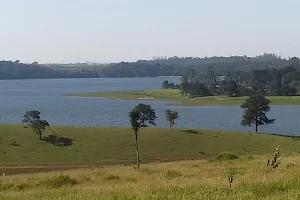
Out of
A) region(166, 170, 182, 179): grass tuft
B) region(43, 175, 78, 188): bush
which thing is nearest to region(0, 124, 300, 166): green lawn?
region(166, 170, 182, 179): grass tuft

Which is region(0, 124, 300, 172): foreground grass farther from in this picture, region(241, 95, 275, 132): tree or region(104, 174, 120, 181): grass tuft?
region(104, 174, 120, 181): grass tuft

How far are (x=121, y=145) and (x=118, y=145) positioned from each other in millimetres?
423

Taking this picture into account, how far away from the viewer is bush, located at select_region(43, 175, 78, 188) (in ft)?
70.7

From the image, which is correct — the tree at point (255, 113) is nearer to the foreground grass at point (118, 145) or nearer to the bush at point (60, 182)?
the foreground grass at point (118, 145)

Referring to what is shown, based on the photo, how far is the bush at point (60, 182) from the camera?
2156 centimetres

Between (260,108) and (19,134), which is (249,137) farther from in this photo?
(19,134)

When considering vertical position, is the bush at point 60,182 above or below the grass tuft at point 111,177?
above

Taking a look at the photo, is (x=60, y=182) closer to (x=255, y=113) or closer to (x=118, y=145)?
(x=118, y=145)

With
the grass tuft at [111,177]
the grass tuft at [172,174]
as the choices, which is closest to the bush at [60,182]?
the grass tuft at [111,177]

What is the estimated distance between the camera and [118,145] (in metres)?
70.4

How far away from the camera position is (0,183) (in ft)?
71.7

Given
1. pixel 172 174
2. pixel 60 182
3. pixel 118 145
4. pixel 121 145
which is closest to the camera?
pixel 60 182

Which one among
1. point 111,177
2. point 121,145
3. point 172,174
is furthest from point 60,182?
point 121,145

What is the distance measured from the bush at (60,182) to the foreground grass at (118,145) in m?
36.0
